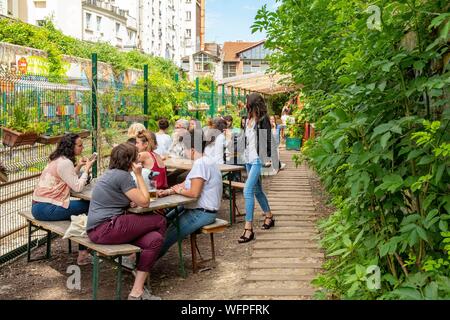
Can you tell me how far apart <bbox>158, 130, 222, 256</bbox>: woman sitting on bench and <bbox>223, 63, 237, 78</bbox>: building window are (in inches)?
2525

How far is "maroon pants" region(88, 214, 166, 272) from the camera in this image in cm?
435

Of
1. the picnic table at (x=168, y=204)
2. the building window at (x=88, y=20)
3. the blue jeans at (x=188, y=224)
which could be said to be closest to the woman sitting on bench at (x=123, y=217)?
the picnic table at (x=168, y=204)

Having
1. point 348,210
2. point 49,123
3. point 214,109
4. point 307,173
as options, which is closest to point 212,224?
point 348,210

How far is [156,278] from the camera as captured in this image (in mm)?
5129

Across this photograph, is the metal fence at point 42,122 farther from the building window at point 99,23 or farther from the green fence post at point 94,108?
the building window at point 99,23

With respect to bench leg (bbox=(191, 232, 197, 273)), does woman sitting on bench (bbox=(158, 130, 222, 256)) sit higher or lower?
higher

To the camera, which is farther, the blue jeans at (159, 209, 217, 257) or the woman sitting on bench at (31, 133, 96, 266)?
the woman sitting on bench at (31, 133, 96, 266)

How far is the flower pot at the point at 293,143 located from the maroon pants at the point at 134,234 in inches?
530

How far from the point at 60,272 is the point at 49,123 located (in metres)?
1.89

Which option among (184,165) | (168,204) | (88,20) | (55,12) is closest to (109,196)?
(168,204)

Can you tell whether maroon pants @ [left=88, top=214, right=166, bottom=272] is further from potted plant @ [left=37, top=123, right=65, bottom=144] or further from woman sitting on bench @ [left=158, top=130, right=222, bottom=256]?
potted plant @ [left=37, top=123, right=65, bottom=144]

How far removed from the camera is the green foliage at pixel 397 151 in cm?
263

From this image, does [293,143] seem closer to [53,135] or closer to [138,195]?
[53,135]

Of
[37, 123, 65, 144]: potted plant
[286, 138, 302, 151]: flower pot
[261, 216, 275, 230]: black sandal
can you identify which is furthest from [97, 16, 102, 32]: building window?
[261, 216, 275, 230]: black sandal
